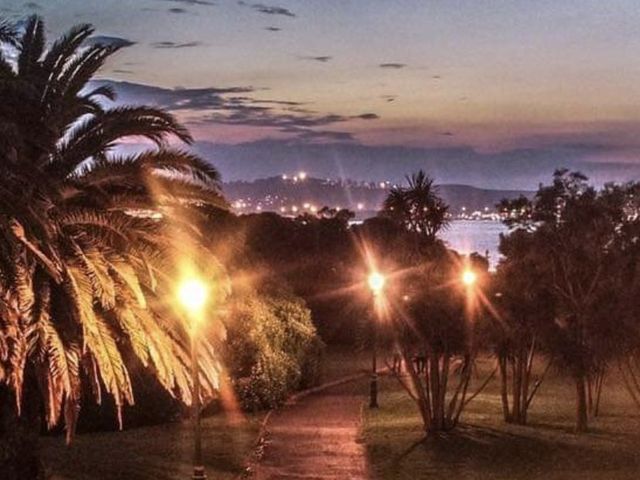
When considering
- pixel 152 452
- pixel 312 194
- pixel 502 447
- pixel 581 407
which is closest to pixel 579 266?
pixel 581 407

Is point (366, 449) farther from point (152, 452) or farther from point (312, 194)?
point (312, 194)

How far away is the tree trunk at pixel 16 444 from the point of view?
15533 millimetres

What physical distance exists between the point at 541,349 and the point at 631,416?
428 cm

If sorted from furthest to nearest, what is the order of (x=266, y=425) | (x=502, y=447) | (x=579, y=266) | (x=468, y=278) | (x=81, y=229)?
(x=579, y=266) < (x=266, y=425) < (x=468, y=278) < (x=502, y=447) < (x=81, y=229)

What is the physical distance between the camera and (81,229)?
1551 cm

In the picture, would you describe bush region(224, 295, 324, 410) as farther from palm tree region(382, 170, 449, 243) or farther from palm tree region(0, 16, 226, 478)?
palm tree region(0, 16, 226, 478)

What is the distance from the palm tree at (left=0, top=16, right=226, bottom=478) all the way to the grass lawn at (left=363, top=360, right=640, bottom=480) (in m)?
6.56

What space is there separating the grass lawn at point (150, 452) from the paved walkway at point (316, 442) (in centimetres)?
63

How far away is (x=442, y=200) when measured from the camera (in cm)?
2720

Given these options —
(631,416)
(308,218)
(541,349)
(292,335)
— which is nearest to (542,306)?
(541,349)

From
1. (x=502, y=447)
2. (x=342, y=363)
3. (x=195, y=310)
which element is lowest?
(x=502, y=447)

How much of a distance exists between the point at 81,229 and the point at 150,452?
8508 millimetres

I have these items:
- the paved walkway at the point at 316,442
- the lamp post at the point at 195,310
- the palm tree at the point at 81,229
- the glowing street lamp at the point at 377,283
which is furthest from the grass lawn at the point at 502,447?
the palm tree at the point at 81,229

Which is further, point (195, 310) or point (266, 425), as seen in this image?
point (266, 425)
